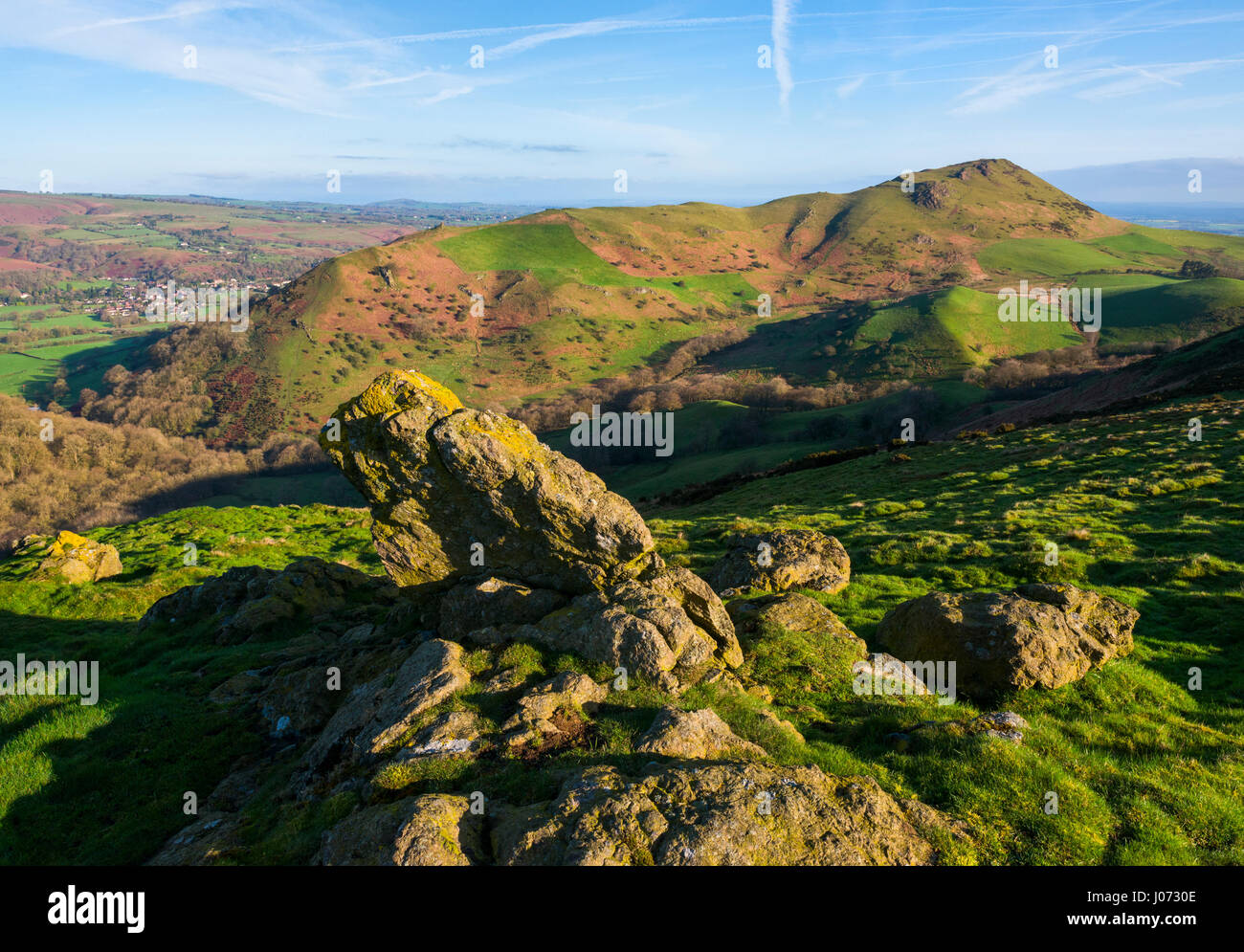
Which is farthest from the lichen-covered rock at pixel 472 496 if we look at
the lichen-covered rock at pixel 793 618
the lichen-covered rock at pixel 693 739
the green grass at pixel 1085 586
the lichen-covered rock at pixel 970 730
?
the lichen-covered rock at pixel 970 730

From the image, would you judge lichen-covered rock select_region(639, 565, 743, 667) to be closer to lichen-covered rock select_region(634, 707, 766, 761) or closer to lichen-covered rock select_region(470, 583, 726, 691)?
lichen-covered rock select_region(470, 583, 726, 691)

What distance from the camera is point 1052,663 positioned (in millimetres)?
14195

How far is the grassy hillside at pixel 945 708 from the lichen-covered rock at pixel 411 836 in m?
1.22

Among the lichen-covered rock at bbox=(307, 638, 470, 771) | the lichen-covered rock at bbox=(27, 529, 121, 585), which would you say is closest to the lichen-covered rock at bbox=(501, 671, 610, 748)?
the lichen-covered rock at bbox=(307, 638, 470, 771)

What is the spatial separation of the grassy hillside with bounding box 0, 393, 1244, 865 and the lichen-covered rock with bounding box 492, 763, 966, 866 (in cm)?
108

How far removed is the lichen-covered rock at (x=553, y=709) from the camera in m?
10.9

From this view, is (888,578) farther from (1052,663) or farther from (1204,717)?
(1204,717)

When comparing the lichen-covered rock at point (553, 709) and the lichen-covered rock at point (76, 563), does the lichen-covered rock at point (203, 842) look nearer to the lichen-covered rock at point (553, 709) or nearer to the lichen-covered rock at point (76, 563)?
the lichen-covered rock at point (553, 709)

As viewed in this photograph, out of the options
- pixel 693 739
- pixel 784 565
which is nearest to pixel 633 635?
pixel 693 739

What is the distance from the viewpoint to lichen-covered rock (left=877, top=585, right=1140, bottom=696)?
1419 centimetres

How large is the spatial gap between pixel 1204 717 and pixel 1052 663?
3.21 m

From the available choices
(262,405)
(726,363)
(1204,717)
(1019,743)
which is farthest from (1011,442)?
(262,405)

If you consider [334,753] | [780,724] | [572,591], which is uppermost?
[572,591]

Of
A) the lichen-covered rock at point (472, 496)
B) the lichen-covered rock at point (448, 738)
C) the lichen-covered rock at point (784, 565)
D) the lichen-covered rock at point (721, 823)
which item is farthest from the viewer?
the lichen-covered rock at point (784, 565)
